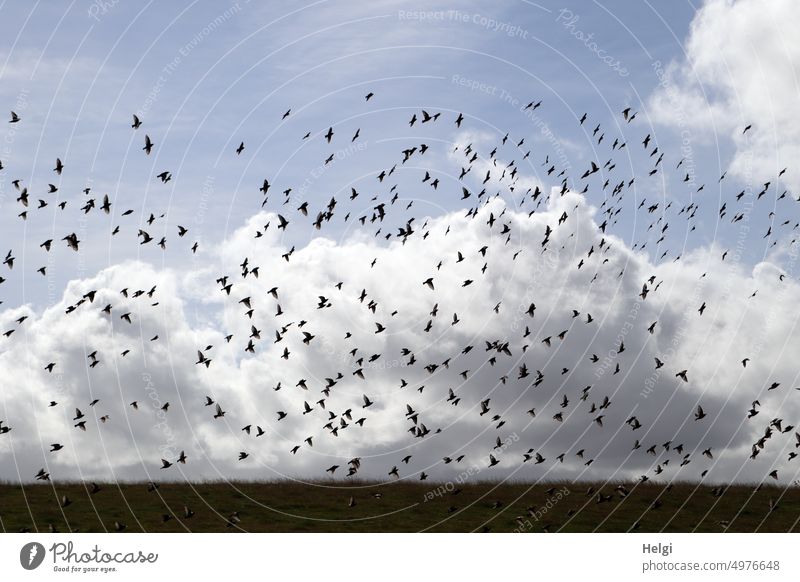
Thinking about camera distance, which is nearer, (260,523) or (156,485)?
(260,523)

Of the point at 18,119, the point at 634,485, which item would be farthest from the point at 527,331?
the point at 18,119

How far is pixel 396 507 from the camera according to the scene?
48062mm

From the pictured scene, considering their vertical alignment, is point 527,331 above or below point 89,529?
above

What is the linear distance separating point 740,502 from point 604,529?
10474mm

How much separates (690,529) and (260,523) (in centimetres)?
2162

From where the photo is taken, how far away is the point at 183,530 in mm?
42562

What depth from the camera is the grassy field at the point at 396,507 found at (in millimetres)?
43688

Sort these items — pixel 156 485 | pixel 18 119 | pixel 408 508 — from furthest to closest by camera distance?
pixel 156 485 → pixel 408 508 → pixel 18 119

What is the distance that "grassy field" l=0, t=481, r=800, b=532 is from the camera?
→ 143ft

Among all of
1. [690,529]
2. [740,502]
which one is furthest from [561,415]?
[740,502]

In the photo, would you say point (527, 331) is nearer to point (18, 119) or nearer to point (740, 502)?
point (740, 502)
